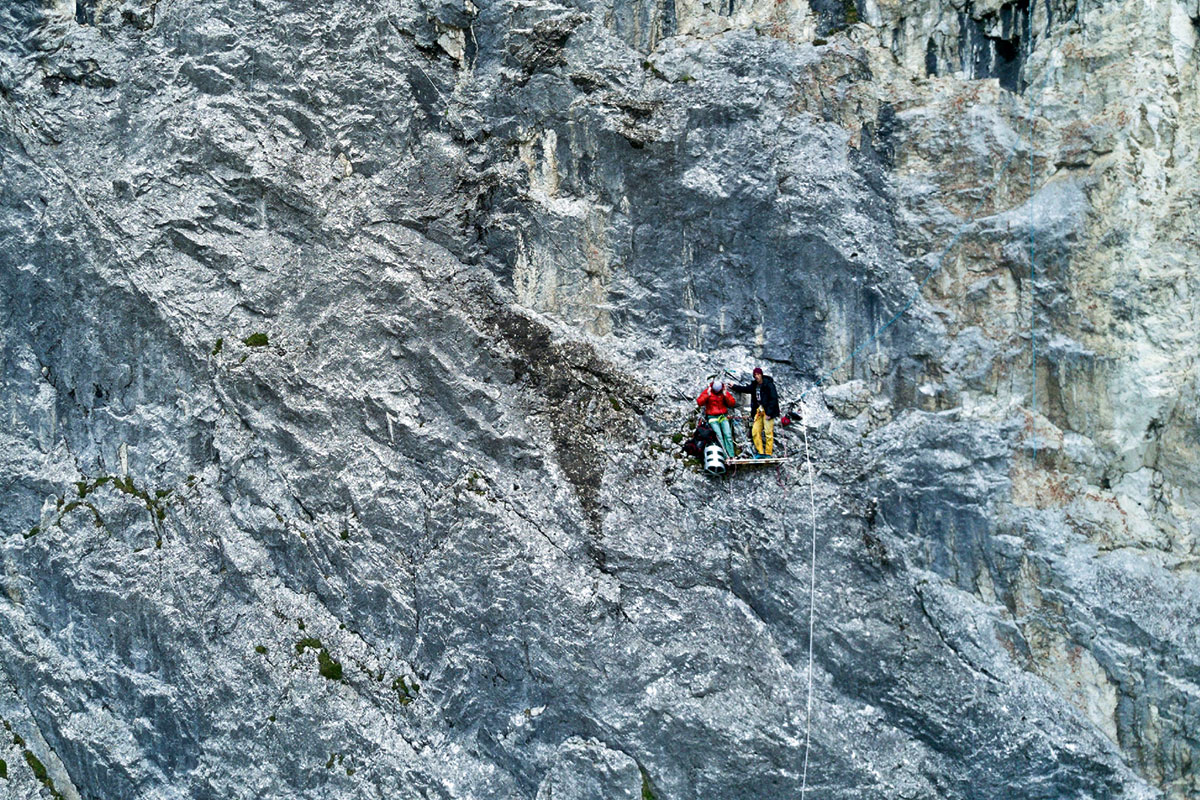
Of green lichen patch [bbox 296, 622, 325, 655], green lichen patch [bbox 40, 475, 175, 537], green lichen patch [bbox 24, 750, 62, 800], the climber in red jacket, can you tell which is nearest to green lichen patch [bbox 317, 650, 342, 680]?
green lichen patch [bbox 296, 622, 325, 655]

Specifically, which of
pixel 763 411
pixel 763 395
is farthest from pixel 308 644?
pixel 763 395

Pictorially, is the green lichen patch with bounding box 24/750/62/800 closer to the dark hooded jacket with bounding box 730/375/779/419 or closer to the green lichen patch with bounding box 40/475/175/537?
the green lichen patch with bounding box 40/475/175/537

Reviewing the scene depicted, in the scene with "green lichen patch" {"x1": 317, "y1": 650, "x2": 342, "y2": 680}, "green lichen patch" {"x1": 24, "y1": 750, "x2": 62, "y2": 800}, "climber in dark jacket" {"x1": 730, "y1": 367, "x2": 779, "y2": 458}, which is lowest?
"green lichen patch" {"x1": 24, "y1": 750, "x2": 62, "y2": 800}

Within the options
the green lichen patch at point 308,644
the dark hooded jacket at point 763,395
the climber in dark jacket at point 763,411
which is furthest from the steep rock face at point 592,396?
the dark hooded jacket at point 763,395

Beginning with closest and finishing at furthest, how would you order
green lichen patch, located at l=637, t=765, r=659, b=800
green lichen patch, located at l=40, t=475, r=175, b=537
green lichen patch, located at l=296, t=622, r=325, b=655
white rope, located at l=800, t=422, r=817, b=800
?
white rope, located at l=800, t=422, r=817, b=800
green lichen patch, located at l=637, t=765, r=659, b=800
green lichen patch, located at l=296, t=622, r=325, b=655
green lichen patch, located at l=40, t=475, r=175, b=537

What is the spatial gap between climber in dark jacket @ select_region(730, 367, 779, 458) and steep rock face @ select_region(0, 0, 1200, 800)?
49 centimetres

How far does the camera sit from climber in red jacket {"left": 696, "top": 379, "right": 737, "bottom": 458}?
12.9m

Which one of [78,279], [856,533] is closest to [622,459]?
[856,533]

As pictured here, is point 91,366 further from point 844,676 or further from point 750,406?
point 844,676

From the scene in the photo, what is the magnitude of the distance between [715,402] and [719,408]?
0.38 ft

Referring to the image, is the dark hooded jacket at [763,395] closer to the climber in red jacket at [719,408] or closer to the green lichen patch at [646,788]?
the climber in red jacket at [719,408]

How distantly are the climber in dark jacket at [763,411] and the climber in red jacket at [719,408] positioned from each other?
15.8 inches

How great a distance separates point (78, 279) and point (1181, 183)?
59.6 ft

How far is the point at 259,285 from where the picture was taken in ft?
48.9
